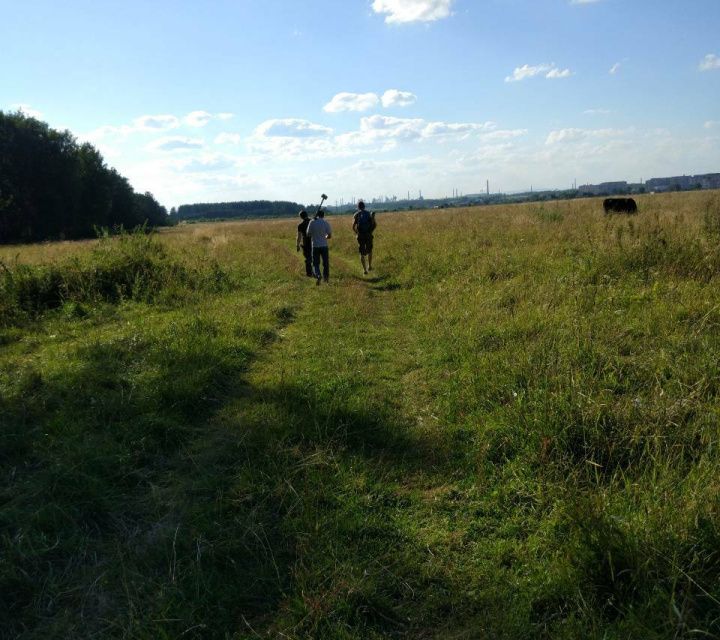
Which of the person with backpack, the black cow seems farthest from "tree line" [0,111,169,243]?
the black cow

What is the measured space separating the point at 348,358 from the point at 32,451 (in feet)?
11.1

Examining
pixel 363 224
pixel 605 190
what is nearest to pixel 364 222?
pixel 363 224

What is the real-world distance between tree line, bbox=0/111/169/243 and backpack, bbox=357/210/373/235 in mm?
35090

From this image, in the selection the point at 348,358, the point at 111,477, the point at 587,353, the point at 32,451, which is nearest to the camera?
the point at 111,477

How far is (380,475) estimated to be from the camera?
3654mm

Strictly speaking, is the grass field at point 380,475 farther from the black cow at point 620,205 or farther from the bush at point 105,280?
the black cow at point 620,205

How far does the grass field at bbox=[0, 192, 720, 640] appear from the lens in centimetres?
241

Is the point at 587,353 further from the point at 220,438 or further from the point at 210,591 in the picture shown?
the point at 210,591

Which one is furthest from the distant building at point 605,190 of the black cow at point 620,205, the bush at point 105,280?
the bush at point 105,280

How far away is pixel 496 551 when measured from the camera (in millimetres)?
2809

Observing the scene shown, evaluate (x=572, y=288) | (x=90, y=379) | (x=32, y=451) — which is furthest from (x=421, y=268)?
(x=32, y=451)

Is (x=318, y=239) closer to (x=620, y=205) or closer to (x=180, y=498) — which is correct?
(x=180, y=498)

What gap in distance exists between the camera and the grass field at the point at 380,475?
2.41m

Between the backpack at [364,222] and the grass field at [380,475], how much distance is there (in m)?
6.43
